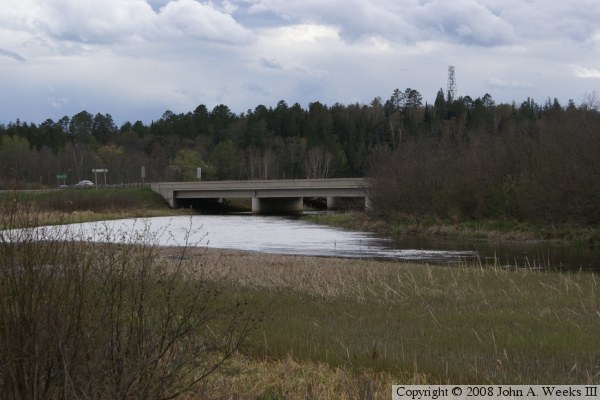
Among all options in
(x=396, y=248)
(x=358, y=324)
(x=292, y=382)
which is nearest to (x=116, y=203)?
(x=396, y=248)

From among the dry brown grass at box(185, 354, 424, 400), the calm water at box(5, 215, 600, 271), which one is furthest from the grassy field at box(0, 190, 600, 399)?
the calm water at box(5, 215, 600, 271)

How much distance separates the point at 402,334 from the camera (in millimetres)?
12086

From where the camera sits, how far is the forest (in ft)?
162

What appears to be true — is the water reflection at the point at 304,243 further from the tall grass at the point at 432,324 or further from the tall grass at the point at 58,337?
the tall grass at the point at 58,337

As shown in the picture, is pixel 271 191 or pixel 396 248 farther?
pixel 271 191

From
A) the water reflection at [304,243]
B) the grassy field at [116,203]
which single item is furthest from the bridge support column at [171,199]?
the water reflection at [304,243]

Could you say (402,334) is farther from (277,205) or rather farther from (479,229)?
(277,205)

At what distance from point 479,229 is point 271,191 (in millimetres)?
46498

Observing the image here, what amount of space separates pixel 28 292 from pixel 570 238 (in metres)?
44.2

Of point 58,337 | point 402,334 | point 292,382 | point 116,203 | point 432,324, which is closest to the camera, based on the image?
point 58,337

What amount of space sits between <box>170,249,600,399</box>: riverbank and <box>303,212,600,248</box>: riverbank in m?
26.5

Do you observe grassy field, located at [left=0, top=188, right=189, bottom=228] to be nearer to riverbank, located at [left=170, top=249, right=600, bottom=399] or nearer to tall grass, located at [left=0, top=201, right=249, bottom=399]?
riverbank, located at [left=170, top=249, right=600, bottom=399]

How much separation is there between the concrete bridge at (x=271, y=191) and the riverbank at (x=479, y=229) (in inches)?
684

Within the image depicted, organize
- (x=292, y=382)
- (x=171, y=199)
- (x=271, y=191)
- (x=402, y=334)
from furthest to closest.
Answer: (x=171, y=199), (x=271, y=191), (x=402, y=334), (x=292, y=382)
